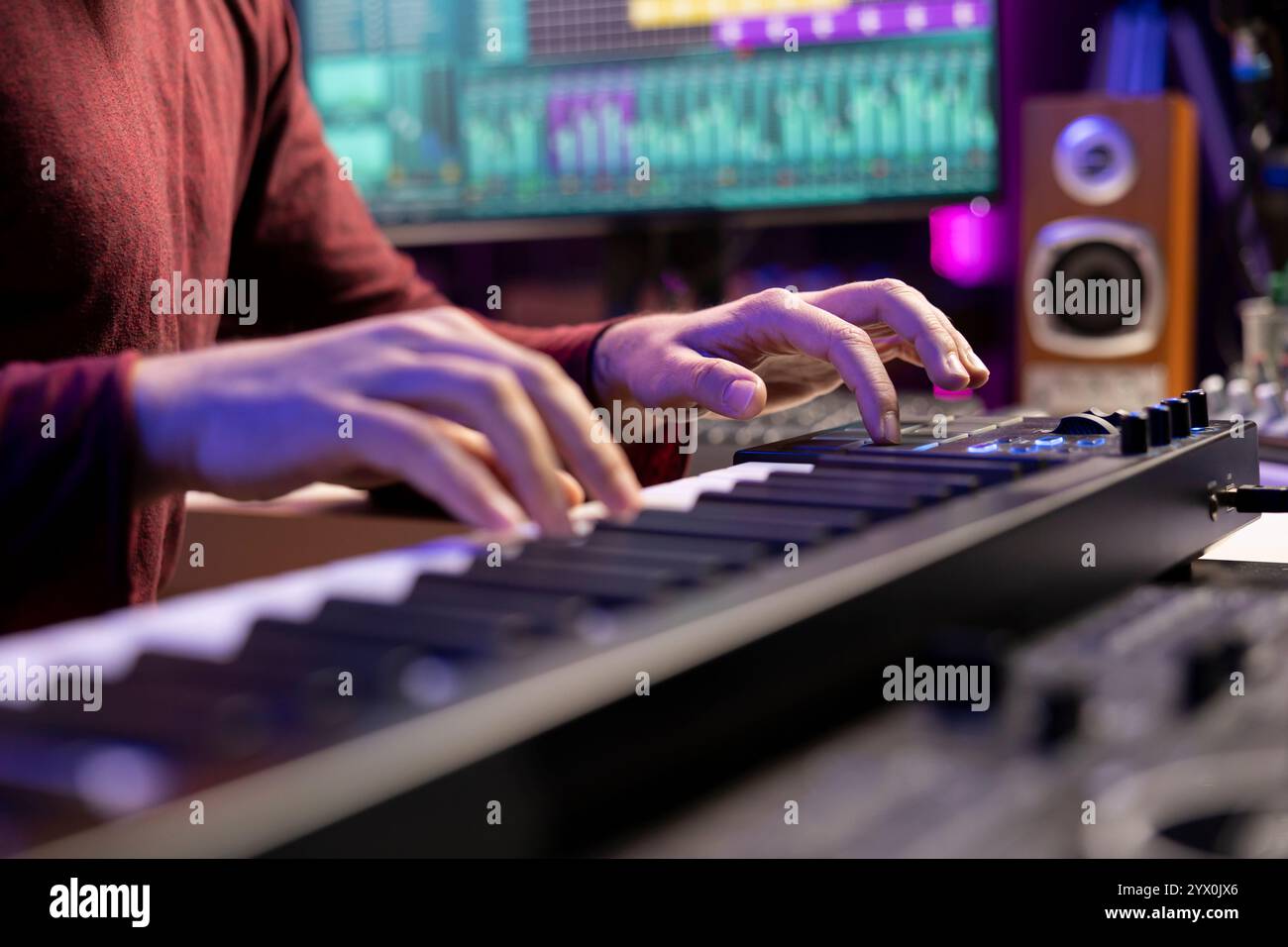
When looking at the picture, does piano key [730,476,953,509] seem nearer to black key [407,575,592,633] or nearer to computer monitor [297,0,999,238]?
black key [407,575,592,633]

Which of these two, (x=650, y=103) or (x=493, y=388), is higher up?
(x=650, y=103)

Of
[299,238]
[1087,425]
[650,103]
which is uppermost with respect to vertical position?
[650,103]

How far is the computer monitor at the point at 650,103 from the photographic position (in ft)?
5.76

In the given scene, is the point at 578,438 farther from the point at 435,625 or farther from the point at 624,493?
the point at 435,625

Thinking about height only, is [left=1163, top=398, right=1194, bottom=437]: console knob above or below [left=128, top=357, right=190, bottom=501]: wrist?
below

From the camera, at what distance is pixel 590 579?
368 millimetres

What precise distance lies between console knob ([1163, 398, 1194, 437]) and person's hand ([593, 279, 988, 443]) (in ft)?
0.38

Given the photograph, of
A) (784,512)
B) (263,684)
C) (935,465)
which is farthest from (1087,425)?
→ (263,684)

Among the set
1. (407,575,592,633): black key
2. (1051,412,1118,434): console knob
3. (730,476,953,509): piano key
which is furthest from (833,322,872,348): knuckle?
(407,575,592,633): black key

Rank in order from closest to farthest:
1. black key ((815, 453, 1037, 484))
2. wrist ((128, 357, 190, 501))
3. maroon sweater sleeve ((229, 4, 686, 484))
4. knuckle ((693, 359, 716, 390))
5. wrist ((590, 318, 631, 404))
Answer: wrist ((128, 357, 190, 501)) < black key ((815, 453, 1037, 484)) < knuckle ((693, 359, 716, 390)) < wrist ((590, 318, 631, 404)) < maroon sweater sleeve ((229, 4, 686, 484))

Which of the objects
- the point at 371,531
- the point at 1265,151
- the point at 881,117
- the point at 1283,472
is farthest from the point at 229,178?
the point at 1265,151

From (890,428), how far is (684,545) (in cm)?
31

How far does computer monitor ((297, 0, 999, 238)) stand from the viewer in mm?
1757
